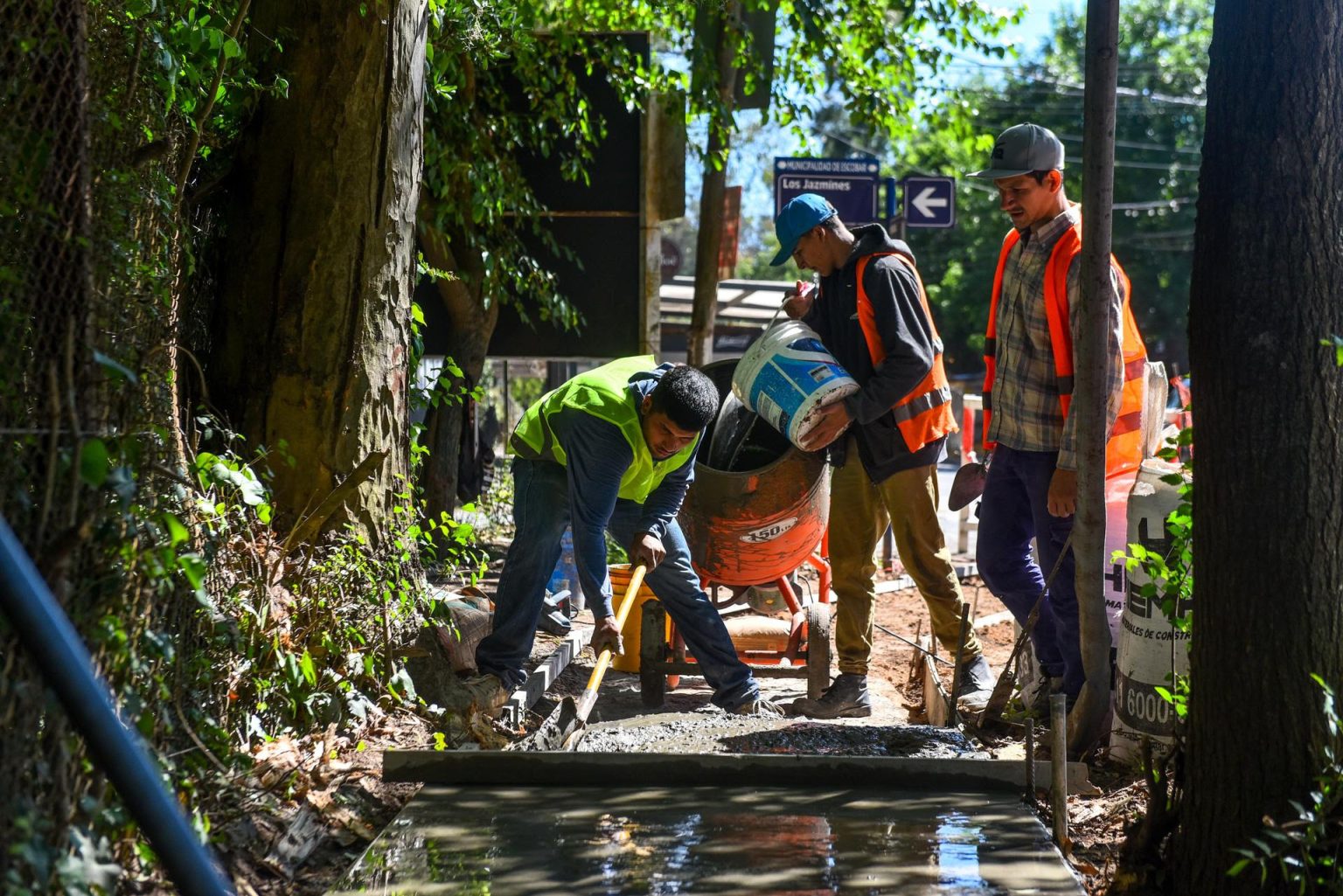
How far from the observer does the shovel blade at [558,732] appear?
4.80m

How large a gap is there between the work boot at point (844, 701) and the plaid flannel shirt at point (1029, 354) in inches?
55.0

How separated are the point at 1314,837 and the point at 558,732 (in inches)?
112

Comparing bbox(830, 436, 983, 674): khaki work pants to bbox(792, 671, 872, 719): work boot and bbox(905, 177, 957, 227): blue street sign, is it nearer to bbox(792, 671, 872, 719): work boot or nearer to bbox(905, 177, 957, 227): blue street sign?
bbox(792, 671, 872, 719): work boot

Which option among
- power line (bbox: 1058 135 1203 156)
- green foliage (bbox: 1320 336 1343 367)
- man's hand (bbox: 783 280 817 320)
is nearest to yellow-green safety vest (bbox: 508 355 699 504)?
man's hand (bbox: 783 280 817 320)

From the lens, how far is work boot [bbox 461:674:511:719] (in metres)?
5.21

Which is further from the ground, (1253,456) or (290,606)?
(1253,456)

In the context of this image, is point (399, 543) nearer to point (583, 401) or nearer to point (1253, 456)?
point (583, 401)

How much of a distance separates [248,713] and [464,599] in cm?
223

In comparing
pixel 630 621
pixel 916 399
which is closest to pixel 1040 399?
pixel 916 399

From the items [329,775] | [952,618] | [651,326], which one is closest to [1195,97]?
[651,326]

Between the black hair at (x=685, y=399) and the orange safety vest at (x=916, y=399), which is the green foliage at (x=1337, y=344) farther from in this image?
the orange safety vest at (x=916, y=399)

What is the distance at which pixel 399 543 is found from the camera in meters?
4.95

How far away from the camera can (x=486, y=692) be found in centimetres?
532

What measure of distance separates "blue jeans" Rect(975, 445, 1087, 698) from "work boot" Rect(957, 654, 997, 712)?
370 mm
